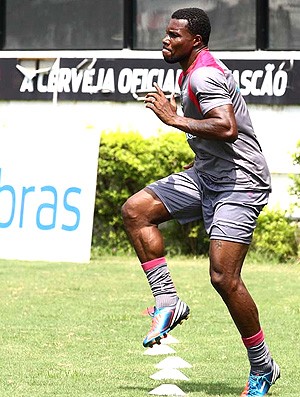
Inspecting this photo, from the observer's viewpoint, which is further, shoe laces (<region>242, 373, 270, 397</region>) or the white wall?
the white wall

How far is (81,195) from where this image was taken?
14.5 m

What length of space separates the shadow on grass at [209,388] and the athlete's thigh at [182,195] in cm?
106

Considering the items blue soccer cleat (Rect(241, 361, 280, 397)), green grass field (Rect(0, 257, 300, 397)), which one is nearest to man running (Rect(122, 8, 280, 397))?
blue soccer cleat (Rect(241, 361, 280, 397))

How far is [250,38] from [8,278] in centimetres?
473

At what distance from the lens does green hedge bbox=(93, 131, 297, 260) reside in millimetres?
15023

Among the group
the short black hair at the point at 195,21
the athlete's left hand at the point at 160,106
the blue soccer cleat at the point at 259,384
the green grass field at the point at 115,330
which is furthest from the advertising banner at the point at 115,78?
the blue soccer cleat at the point at 259,384

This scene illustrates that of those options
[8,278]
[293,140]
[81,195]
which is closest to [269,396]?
[8,278]

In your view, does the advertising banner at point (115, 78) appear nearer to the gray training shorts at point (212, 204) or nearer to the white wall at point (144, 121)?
the white wall at point (144, 121)

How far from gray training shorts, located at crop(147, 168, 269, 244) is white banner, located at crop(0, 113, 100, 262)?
6.33 metres

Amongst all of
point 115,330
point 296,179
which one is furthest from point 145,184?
point 115,330

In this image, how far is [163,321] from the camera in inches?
307

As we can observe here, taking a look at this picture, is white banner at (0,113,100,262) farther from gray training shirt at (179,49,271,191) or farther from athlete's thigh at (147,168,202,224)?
gray training shirt at (179,49,271,191)

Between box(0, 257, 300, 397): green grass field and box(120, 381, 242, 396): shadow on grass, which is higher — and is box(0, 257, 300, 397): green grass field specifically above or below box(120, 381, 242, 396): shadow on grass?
above

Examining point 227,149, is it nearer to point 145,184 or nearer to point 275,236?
point 275,236
